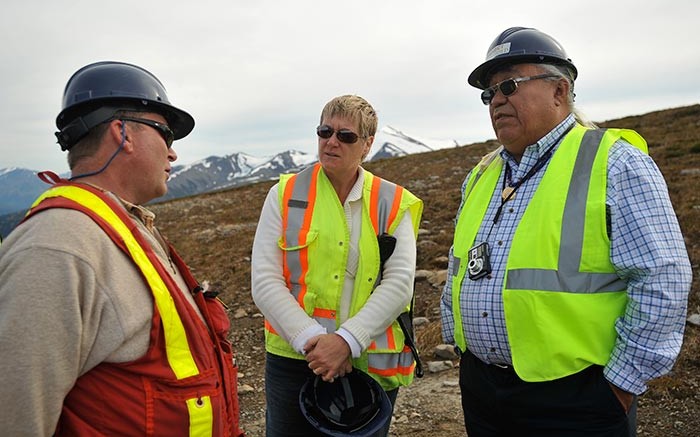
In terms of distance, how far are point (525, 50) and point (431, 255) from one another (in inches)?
295

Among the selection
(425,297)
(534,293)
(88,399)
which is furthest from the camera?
(425,297)

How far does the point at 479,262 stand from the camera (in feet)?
9.51

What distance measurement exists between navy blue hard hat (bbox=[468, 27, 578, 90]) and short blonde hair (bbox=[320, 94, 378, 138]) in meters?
0.84

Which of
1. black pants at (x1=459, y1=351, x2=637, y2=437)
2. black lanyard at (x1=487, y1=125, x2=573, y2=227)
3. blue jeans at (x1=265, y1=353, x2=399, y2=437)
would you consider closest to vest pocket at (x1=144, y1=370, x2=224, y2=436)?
blue jeans at (x1=265, y1=353, x2=399, y2=437)

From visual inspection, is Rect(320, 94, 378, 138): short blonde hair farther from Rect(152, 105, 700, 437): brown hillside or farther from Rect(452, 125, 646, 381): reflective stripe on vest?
Rect(152, 105, 700, 437): brown hillside

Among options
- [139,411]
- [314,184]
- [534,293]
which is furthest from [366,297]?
[139,411]

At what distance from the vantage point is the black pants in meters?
2.50

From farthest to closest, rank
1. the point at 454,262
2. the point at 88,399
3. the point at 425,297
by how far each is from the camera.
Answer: the point at 425,297 < the point at 454,262 < the point at 88,399

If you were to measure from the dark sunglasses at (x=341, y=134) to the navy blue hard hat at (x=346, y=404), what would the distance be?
5.04 ft

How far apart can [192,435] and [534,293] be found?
5.70ft

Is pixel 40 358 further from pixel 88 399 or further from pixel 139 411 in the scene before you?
pixel 139 411

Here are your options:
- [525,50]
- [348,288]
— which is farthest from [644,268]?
[348,288]

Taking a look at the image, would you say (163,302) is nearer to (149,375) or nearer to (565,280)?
(149,375)

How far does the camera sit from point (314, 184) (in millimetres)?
3553
